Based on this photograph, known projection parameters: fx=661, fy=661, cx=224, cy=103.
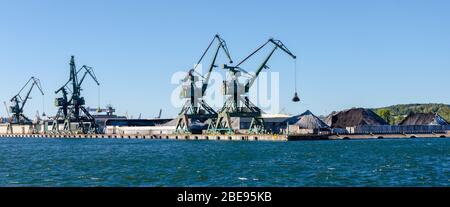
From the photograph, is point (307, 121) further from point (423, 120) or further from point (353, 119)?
point (423, 120)

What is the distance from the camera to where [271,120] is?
17038 cm

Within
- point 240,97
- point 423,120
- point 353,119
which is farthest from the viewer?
point 353,119

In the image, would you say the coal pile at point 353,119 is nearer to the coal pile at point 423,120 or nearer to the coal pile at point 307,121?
the coal pile at point 423,120

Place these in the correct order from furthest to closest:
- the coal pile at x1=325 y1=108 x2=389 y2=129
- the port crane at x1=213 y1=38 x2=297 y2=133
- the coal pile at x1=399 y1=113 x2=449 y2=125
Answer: the coal pile at x1=325 y1=108 x2=389 y2=129 < the coal pile at x1=399 y1=113 x2=449 y2=125 < the port crane at x1=213 y1=38 x2=297 y2=133

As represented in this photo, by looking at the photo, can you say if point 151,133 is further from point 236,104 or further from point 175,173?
point 175,173

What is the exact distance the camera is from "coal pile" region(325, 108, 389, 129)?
160 meters

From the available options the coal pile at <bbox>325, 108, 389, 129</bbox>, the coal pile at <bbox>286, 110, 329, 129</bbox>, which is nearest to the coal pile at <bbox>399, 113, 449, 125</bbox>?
the coal pile at <bbox>325, 108, 389, 129</bbox>

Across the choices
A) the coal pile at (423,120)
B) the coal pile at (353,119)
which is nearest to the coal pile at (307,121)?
the coal pile at (353,119)

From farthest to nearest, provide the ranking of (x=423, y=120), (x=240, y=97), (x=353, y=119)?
(x=353, y=119) → (x=423, y=120) → (x=240, y=97)

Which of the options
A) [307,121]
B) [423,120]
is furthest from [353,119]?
[423,120]

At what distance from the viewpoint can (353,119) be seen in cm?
16162

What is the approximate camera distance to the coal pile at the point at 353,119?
524 ft

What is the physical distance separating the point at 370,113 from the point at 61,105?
7924 cm

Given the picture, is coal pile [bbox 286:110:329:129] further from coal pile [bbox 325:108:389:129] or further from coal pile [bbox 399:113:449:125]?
coal pile [bbox 399:113:449:125]
